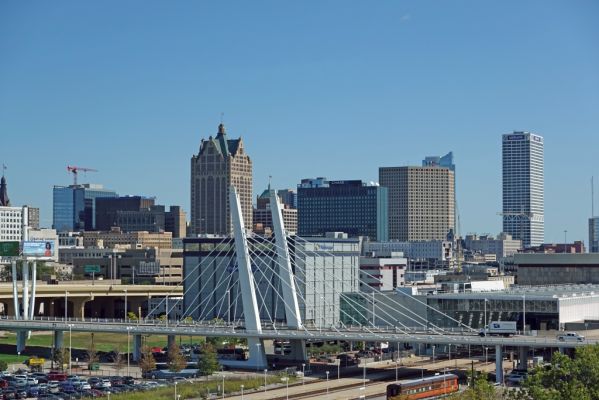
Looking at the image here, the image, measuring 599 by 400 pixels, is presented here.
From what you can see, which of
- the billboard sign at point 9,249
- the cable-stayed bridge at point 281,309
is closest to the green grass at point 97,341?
the cable-stayed bridge at point 281,309

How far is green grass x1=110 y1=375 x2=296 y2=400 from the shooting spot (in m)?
65.4

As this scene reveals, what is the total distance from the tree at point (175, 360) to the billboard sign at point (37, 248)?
1214 inches

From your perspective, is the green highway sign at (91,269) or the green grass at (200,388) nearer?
the green grass at (200,388)

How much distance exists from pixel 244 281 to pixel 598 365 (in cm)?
2913

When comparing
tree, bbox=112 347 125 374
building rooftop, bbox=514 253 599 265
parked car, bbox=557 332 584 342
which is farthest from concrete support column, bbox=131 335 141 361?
building rooftop, bbox=514 253 599 265

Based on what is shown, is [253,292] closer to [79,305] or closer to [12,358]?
[12,358]

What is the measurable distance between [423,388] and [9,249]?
56982 millimetres

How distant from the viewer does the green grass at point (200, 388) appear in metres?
65.4

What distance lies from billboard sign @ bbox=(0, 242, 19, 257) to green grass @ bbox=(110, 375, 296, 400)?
4070cm

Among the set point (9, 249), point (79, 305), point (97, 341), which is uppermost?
point (9, 249)

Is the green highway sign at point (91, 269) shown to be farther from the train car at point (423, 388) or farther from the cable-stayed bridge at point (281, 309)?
the train car at point (423, 388)

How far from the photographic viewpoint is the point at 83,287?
128375mm

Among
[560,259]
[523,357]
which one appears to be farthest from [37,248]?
[560,259]

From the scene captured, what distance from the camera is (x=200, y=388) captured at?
69.1 meters
